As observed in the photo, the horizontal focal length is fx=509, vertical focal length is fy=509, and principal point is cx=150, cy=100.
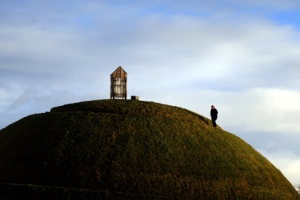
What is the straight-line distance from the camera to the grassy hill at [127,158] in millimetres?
38656

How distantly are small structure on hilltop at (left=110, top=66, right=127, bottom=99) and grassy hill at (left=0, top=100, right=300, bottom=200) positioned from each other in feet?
11.2

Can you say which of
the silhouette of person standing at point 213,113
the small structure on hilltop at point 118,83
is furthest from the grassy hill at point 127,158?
the small structure on hilltop at point 118,83

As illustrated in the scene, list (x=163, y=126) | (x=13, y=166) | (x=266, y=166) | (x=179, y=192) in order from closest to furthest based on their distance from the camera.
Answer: (x=179, y=192) → (x=13, y=166) → (x=163, y=126) → (x=266, y=166)

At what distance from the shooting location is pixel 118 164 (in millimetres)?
39781

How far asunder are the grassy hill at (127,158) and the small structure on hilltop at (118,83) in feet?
11.2

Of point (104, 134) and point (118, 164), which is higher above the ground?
point (104, 134)

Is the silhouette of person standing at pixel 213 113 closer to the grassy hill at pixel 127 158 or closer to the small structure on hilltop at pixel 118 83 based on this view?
the grassy hill at pixel 127 158

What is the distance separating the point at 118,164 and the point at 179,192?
5201 millimetres

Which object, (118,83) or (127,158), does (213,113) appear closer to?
(118,83)

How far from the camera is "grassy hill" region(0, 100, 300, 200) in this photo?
127 ft

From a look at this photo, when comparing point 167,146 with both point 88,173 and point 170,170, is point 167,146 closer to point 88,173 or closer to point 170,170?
point 170,170

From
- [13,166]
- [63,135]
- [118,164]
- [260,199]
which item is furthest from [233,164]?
[13,166]

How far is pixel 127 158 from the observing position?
133ft

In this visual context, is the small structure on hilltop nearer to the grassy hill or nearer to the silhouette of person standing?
the grassy hill
